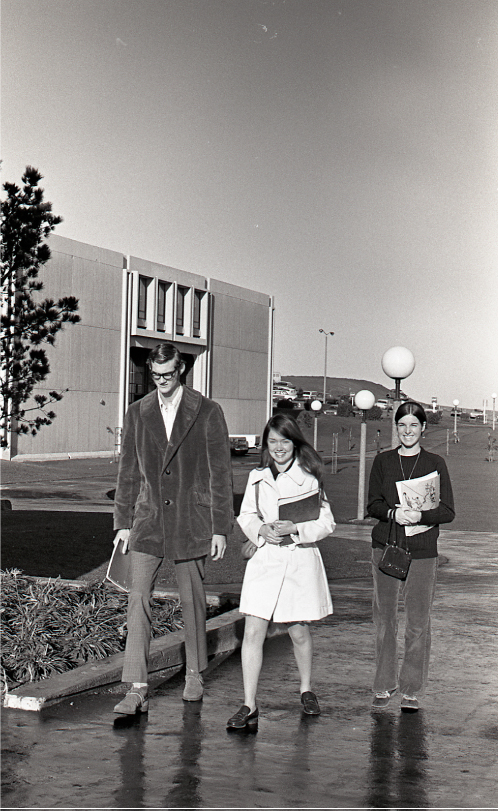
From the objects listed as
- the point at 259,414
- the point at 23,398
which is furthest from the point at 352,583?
the point at 259,414

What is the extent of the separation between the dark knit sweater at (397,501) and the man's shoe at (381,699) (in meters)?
0.82

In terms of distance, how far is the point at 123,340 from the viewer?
164 feet

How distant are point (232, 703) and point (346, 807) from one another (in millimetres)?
1757

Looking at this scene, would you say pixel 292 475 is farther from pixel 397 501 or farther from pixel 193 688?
pixel 193 688

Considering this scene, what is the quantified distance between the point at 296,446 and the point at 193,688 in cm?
153

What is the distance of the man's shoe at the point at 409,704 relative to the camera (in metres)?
5.67

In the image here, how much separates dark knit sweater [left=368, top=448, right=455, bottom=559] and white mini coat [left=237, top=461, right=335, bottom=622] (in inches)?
16.6

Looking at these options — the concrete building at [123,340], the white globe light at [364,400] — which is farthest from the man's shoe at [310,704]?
the concrete building at [123,340]

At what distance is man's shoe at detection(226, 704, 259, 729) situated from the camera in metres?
5.18

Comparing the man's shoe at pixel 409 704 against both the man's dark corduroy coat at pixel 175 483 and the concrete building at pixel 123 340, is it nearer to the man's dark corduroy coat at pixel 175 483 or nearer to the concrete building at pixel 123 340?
the man's dark corduroy coat at pixel 175 483

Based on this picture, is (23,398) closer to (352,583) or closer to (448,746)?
(352,583)

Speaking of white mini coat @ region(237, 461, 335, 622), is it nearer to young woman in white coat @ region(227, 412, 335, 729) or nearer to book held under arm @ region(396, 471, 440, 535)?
young woman in white coat @ region(227, 412, 335, 729)

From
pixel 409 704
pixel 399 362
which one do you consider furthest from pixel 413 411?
pixel 399 362

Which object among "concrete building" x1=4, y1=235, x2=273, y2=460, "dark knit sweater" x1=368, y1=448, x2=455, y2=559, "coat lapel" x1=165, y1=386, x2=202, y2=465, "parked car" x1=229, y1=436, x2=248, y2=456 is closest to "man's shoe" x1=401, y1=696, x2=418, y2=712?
"dark knit sweater" x1=368, y1=448, x2=455, y2=559
